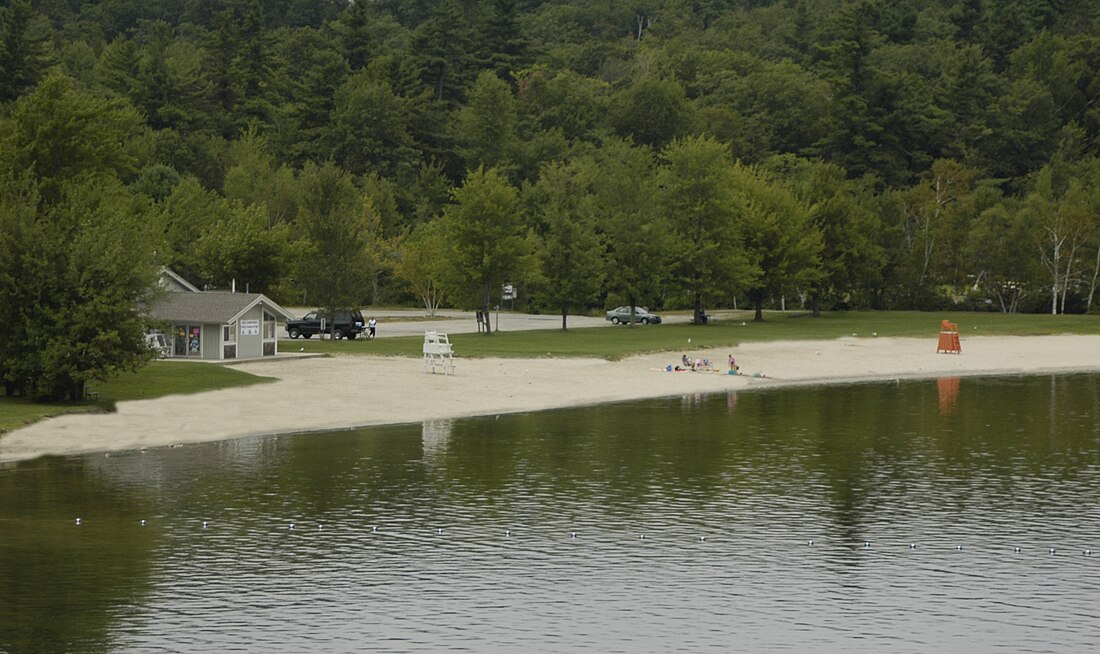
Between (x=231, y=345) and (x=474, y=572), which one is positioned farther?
(x=231, y=345)

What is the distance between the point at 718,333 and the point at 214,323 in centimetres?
4495

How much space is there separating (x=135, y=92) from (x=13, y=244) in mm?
135108

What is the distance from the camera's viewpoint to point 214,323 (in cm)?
7444

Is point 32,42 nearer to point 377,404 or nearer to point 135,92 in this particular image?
point 135,92

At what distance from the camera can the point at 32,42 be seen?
16850 cm

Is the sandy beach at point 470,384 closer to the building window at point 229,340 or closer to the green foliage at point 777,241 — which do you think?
the building window at point 229,340

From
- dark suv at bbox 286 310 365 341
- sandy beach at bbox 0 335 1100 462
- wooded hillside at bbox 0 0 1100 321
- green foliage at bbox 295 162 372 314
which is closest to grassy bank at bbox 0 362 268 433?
sandy beach at bbox 0 335 1100 462

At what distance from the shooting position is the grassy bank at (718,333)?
8672cm

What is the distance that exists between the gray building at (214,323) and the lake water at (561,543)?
74.2 ft

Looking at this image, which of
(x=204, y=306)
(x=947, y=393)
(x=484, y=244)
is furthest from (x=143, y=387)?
(x=484, y=244)

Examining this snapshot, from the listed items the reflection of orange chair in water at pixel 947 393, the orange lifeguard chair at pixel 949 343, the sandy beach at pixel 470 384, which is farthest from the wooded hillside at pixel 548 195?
the reflection of orange chair in water at pixel 947 393

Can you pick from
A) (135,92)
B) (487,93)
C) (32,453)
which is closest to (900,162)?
(487,93)

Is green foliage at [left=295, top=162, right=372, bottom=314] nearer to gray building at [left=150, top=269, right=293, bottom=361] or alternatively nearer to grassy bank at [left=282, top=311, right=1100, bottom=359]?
grassy bank at [left=282, top=311, right=1100, bottom=359]

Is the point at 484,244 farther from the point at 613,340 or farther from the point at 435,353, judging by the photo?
the point at 435,353
